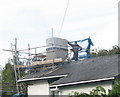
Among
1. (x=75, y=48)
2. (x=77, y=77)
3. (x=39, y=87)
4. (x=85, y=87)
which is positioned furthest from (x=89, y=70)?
(x=75, y=48)

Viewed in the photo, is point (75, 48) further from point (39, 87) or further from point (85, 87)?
point (85, 87)

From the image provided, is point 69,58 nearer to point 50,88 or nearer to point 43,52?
point 43,52

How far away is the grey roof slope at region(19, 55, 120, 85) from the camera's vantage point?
14.5 m

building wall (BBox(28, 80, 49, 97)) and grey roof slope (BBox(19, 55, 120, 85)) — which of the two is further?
building wall (BBox(28, 80, 49, 97))

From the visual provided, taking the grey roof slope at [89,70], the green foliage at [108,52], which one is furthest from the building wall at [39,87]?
the green foliage at [108,52]

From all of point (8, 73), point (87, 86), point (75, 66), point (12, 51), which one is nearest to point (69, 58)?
point (75, 66)

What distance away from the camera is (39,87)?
17500mm

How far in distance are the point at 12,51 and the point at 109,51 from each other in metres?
19.2

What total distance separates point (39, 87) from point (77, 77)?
3073 millimetres

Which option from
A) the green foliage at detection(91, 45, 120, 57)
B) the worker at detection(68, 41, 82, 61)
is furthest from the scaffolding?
the green foliage at detection(91, 45, 120, 57)

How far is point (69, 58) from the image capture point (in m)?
19.8

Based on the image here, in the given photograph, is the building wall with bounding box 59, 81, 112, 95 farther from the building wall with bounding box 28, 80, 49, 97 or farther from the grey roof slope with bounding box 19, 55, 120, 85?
the building wall with bounding box 28, 80, 49, 97

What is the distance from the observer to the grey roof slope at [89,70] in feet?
47.5

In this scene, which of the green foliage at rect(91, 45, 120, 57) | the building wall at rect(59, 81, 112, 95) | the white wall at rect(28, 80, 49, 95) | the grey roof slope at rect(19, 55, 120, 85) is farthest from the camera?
the green foliage at rect(91, 45, 120, 57)
